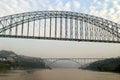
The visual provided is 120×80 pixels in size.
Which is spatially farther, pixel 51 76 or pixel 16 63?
pixel 16 63

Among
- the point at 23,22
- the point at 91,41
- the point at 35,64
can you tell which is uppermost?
the point at 23,22

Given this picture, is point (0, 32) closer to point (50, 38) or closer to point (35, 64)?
point (50, 38)

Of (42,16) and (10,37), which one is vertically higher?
(42,16)

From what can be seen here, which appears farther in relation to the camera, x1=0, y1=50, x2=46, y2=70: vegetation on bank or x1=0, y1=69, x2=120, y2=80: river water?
x1=0, y1=50, x2=46, y2=70: vegetation on bank

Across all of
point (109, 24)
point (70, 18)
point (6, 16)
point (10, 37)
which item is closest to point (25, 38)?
point (10, 37)

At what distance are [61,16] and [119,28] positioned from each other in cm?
1943

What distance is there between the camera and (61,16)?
68562 mm

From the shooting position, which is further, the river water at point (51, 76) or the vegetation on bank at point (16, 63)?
the vegetation on bank at point (16, 63)

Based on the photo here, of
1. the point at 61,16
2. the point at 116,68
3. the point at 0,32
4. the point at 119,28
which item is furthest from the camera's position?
the point at 116,68

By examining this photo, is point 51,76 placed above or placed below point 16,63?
above

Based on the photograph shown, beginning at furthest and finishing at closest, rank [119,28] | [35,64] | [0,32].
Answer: [35,64], [119,28], [0,32]

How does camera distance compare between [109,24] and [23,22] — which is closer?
[23,22]

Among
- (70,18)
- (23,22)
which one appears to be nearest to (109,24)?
(70,18)

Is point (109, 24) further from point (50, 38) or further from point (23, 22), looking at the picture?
point (23, 22)
